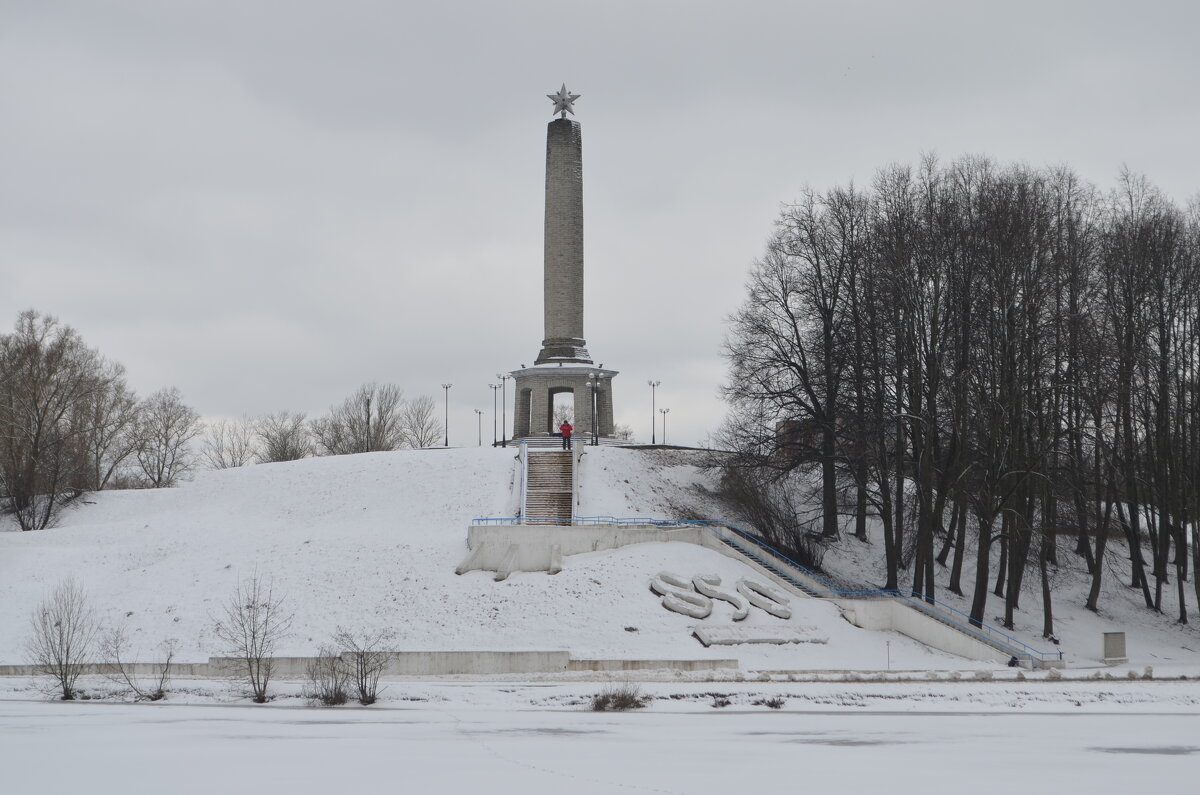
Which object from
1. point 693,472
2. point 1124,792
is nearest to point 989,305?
point 693,472

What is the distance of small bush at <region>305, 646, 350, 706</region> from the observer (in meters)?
21.8

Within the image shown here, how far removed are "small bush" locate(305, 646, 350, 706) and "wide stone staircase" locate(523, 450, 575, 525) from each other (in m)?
12.2

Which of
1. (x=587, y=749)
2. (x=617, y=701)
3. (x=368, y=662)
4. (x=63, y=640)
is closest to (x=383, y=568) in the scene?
(x=63, y=640)

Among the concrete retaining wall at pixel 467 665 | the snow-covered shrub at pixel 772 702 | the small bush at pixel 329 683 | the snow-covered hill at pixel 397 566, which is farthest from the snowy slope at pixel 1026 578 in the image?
the small bush at pixel 329 683

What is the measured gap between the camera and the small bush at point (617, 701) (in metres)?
20.5

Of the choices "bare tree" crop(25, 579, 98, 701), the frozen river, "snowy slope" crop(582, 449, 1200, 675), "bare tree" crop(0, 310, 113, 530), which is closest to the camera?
the frozen river

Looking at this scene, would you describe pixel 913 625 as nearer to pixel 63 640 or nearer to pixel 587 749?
pixel 587 749

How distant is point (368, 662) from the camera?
23125mm

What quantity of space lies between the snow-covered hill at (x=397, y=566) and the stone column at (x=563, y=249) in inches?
293

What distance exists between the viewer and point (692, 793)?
41.7 feet

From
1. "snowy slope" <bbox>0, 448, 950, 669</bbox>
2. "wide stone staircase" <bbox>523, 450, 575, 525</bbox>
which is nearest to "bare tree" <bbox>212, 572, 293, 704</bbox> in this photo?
"snowy slope" <bbox>0, 448, 950, 669</bbox>

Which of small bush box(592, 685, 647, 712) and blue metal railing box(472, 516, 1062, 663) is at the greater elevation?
blue metal railing box(472, 516, 1062, 663)

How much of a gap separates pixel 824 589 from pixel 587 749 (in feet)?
64.0

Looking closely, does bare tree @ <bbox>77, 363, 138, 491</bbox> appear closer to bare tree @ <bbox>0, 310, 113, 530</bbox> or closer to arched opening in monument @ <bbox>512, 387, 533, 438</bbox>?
bare tree @ <bbox>0, 310, 113, 530</bbox>
